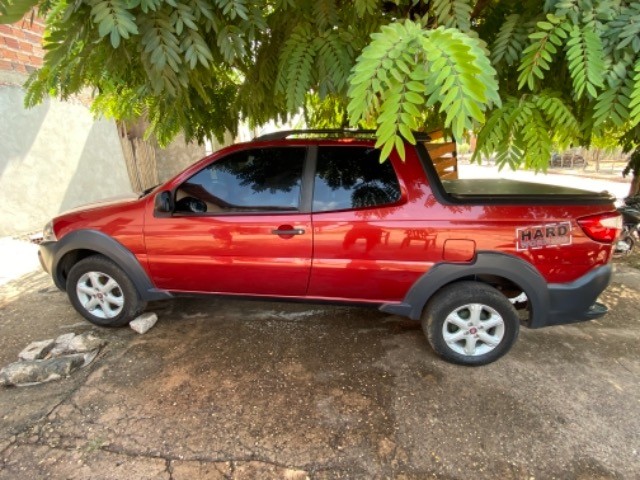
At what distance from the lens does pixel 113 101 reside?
3.96 m

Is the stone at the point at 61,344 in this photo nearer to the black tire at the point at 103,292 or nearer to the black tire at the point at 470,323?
the black tire at the point at 103,292

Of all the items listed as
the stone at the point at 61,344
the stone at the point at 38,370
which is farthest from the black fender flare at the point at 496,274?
the stone at the point at 61,344

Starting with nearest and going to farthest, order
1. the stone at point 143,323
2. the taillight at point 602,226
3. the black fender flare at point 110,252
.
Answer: the taillight at point 602,226 → the black fender flare at point 110,252 → the stone at point 143,323

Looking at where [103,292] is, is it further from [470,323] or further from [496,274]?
[496,274]

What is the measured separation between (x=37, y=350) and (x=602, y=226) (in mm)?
4397

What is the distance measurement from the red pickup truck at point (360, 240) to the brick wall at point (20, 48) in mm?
4603

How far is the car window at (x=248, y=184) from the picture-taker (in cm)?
283

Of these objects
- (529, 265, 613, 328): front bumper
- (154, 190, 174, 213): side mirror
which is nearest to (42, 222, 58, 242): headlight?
(154, 190, 174, 213): side mirror

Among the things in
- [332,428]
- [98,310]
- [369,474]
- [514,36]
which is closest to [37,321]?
[98,310]

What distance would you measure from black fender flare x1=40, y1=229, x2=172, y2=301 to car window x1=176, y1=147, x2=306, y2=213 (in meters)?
0.65

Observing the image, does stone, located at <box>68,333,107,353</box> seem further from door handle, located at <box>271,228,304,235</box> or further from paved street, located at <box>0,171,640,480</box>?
door handle, located at <box>271,228,304,235</box>

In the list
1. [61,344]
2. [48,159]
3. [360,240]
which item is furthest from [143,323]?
[48,159]

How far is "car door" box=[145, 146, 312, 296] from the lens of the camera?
280 centimetres

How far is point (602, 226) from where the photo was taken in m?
2.45
